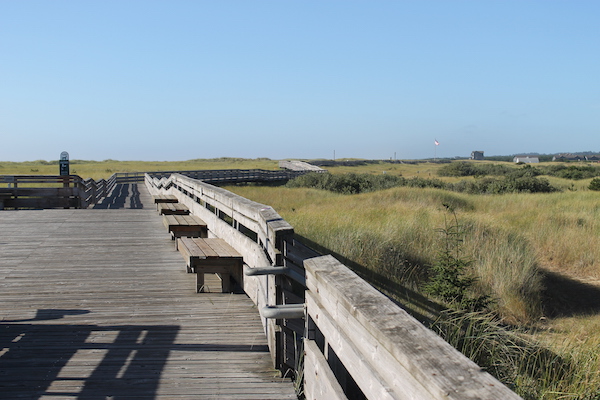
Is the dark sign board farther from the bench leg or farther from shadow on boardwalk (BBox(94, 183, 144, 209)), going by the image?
the bench leg

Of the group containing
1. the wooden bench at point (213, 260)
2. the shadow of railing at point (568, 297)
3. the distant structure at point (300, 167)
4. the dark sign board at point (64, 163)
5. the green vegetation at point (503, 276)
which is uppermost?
the dark sign board at point (64, 163)

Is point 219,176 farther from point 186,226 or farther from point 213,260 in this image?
point 213,260

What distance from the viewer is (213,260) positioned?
6.36 m

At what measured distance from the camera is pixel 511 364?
4953mm

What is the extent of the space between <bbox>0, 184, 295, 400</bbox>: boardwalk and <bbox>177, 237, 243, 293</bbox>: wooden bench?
25cm

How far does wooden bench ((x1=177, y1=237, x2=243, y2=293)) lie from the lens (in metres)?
6.29

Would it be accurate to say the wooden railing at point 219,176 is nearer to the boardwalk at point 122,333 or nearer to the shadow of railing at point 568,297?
the shadow of railing at point 568,297

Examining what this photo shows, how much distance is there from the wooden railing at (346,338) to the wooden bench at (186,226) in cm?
373

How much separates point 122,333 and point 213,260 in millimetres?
1378

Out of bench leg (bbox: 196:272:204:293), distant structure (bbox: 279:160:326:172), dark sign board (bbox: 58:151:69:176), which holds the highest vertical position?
dark sign board (bbox: 58:151:69:176)

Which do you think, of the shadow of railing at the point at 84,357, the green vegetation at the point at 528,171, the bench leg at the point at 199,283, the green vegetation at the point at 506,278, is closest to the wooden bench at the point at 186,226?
the green vegetation at the point at 506,278

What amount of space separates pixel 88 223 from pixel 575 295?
1065cm

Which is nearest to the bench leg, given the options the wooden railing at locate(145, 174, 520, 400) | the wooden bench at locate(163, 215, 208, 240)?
the wooden railing at locate(145, 174, 520, 400)

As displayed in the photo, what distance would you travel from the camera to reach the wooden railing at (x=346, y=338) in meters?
1.68
